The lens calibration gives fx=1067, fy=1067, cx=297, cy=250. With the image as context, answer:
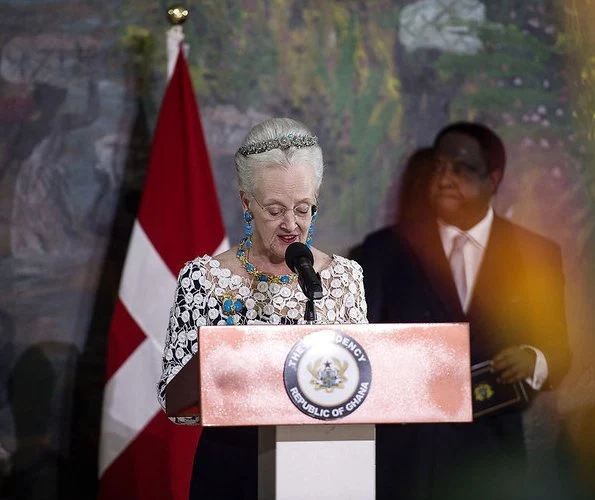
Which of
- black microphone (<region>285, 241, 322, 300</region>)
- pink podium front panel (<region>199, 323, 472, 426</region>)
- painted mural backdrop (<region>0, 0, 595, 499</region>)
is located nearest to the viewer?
pink podium front panel (<region>199, 323, 472, 426</region>)

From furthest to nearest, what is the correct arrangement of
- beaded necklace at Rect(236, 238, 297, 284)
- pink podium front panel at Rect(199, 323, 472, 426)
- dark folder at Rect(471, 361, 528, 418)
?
dark folder at Rect(471, 361, 528, 418) < beaded necklace at Rect(236, 238, 297, 284) < pink podium front panel at Rect(199, 323, 472, 426)

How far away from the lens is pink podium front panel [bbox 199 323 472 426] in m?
1.88

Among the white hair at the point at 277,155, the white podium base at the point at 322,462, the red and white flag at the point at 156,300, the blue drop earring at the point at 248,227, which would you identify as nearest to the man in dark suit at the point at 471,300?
the red and white flag at the point at 156,300

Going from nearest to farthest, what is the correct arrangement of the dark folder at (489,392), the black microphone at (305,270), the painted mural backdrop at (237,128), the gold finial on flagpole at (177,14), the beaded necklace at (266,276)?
the black microphone at (305,270), the beaded necklace at (266,276), the gold finial on flagpole at (177,14), the painted mural backdrop at (237,128), the dark folder at (489,392)

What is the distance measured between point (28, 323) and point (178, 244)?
0.76 meters

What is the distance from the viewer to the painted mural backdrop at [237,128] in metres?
4.55

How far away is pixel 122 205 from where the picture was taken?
4.64 metres

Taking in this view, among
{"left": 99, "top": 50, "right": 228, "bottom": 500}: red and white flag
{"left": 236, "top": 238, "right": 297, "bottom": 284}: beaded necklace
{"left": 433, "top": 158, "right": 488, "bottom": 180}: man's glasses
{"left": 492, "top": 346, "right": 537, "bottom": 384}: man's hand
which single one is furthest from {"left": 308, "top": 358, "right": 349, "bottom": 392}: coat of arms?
{"left": 433, "top": 158, "right": 488, "bottom": 180}: man's glasses

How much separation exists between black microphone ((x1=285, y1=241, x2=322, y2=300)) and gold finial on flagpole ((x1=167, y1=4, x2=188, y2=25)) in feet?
8.06

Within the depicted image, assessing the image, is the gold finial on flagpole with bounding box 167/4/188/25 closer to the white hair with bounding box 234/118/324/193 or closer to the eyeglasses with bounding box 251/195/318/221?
the white hair with bounding box 234/118/324/193

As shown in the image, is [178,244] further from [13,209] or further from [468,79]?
[468,79]

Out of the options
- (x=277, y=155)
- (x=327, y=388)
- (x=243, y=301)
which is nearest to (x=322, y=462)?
(x=327, y=388)

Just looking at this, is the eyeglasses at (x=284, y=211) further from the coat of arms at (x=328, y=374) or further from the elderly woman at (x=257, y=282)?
the coat of arms at (x=328, y=374)

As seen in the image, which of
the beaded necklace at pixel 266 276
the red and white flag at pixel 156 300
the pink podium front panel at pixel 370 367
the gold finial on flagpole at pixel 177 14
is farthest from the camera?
the gold finial on flagpole at pixel 177 14
